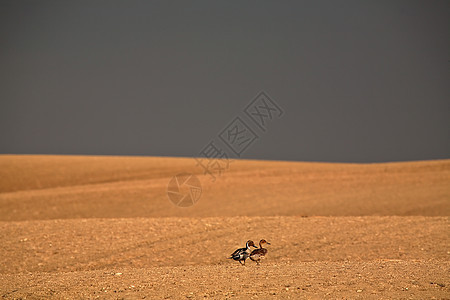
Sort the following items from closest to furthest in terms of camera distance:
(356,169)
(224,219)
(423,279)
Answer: (423,279)
(224,219)
(356,169)

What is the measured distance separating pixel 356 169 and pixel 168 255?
23518 millimetres

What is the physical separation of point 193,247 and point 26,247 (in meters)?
4.36

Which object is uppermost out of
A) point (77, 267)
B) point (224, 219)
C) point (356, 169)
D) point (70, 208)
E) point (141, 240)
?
point (356, 169)

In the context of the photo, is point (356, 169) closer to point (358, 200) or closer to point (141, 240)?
point (358, 200)

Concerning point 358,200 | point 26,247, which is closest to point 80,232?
point 26,247

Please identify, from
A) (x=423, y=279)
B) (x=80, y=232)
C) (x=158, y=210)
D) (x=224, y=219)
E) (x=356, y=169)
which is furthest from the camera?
(x=356, y=169)

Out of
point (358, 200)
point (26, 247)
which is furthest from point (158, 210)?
point (26, 247)

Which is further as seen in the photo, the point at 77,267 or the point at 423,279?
the point at 77,267

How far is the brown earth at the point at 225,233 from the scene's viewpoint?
8852mm

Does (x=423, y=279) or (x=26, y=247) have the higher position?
(x=26, y=247)

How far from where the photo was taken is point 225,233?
16797mm

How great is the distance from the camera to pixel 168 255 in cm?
1491

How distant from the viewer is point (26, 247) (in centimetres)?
1545

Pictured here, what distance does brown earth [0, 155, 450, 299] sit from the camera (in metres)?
8.85
